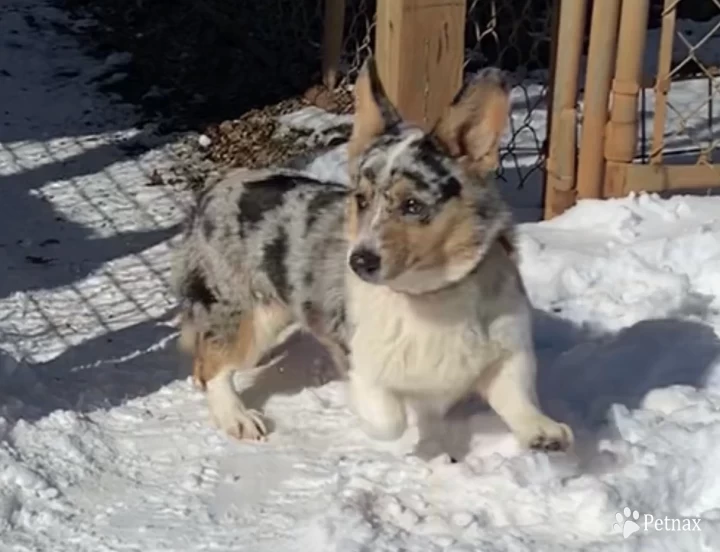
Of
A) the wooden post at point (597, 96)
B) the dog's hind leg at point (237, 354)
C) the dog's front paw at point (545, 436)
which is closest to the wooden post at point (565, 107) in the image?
the wooden post at point (597, 96)

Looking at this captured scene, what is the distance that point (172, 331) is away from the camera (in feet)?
13.9

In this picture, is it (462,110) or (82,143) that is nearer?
(462,110)

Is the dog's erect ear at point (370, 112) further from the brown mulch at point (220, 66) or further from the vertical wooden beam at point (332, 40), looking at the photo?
the vertical wooden beam at point (332, 40)

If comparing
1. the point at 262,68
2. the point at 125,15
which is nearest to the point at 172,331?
the point at 262,68

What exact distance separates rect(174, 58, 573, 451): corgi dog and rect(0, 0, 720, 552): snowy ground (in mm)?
143

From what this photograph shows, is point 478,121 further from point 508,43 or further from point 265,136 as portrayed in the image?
point 508,43

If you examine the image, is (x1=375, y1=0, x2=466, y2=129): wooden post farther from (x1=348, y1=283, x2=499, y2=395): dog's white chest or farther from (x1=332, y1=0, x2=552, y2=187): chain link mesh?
(x1=332, y1=0, x2=552, y2=187): chain link mesh

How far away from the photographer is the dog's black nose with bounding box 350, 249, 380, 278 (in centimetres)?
301

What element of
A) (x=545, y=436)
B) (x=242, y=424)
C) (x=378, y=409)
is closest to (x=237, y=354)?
(x=242, y=424)

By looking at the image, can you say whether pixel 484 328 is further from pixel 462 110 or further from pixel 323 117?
pixel 323 117

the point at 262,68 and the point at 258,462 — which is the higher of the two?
the point at 262,68

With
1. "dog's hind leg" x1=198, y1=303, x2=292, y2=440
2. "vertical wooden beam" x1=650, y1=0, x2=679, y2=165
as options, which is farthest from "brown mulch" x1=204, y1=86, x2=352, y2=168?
"dog's hind leg" x1=198, y1=303, x2=292, y2=440

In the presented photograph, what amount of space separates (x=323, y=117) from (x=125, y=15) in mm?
1869

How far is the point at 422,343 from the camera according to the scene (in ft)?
10.5
